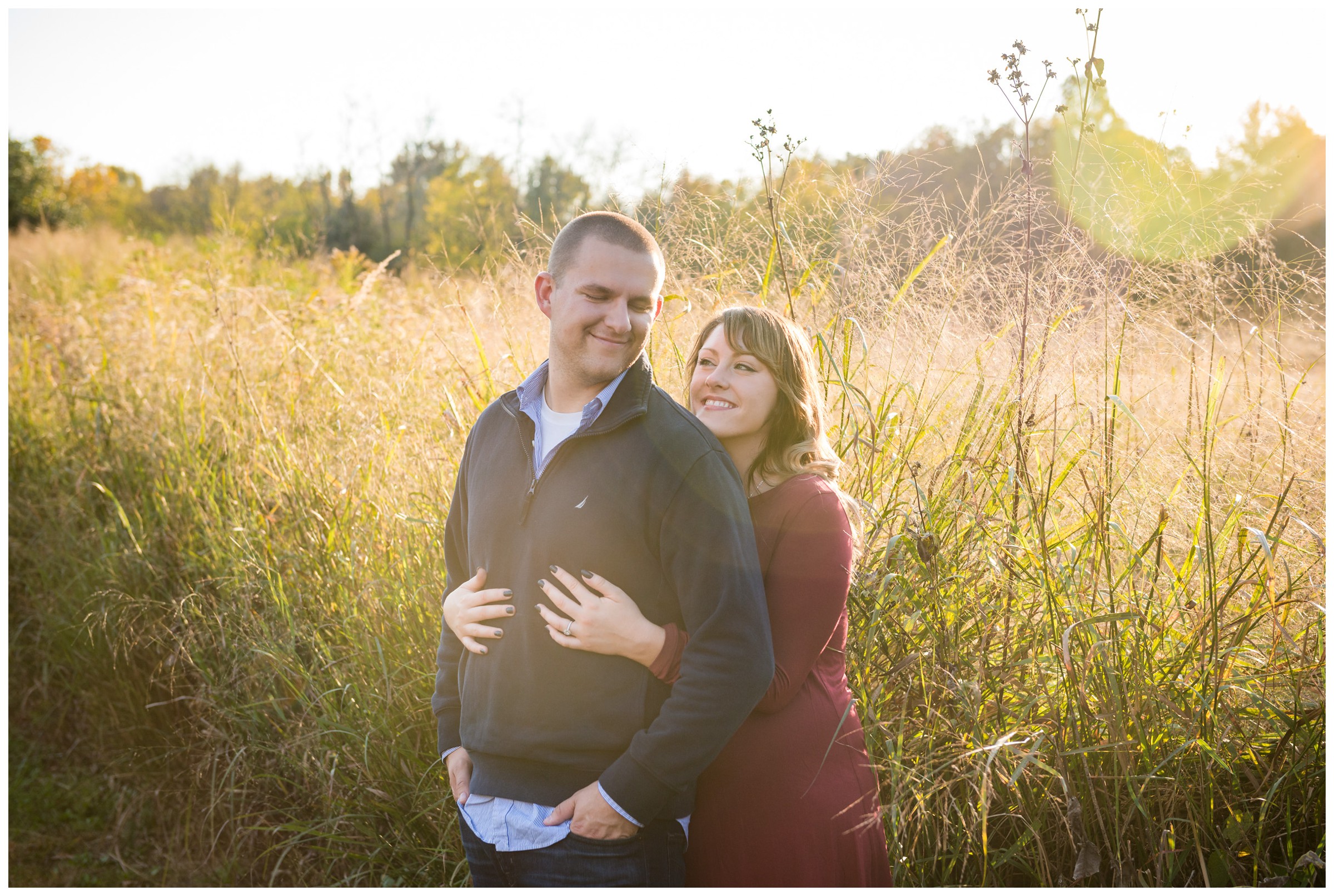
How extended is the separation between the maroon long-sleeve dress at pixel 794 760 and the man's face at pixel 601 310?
0.42 metres

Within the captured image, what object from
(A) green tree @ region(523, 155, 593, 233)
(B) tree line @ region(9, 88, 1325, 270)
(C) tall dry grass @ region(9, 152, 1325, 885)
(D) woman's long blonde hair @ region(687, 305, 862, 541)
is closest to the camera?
(D) woman's long blonde hair @ region(687, 305, 862, 541)

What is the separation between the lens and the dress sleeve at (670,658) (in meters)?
1.40

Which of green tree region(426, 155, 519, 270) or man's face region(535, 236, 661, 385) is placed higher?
green tree region(426, 155, 519, 270)

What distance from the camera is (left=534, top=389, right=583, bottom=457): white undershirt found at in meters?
1.50

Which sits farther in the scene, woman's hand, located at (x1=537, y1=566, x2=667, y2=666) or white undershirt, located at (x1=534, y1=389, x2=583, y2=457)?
white undershirt, located at (x1=534, y1=389, x2=583, y2=457)

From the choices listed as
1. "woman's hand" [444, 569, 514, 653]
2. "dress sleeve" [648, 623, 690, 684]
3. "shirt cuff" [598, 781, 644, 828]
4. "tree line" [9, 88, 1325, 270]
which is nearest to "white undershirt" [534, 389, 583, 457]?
"woman's hand" [444, 569, 514, 653]

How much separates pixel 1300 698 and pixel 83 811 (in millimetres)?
3935

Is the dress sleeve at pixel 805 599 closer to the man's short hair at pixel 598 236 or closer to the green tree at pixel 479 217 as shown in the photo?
the man's short hair at pixel 598 236

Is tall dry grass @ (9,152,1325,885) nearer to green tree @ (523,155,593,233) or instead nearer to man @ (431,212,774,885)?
green tree @ (523,155,593,233)

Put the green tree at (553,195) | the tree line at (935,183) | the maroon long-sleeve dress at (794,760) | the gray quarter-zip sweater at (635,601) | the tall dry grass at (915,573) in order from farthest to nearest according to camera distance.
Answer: the green tree at (553,195), the tree line at (935,183), the tall dry grass at (915,573), the maroon long-sleeve dress at (794,760), the gray quarter-zip sweater at (635,601)

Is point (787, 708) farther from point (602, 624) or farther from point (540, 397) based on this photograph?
point (540, 397)

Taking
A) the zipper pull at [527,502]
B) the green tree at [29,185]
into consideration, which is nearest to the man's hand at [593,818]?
the zipper pull at [527,502]

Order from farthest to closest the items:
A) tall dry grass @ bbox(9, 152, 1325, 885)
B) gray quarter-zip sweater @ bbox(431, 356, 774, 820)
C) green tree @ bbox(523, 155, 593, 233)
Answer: green tree @ bbox(523, 155, 593, 233) < tall dry grass @ bbox(9, 152, 1325, 885) < gray quarter-zip sweater @ bbox(431, 356, 774, 820)

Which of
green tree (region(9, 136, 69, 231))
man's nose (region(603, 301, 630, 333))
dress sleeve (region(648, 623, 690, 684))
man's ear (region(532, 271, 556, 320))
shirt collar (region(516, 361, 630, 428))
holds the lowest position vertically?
dress sleeve (region(648, 623, 690, 684))
